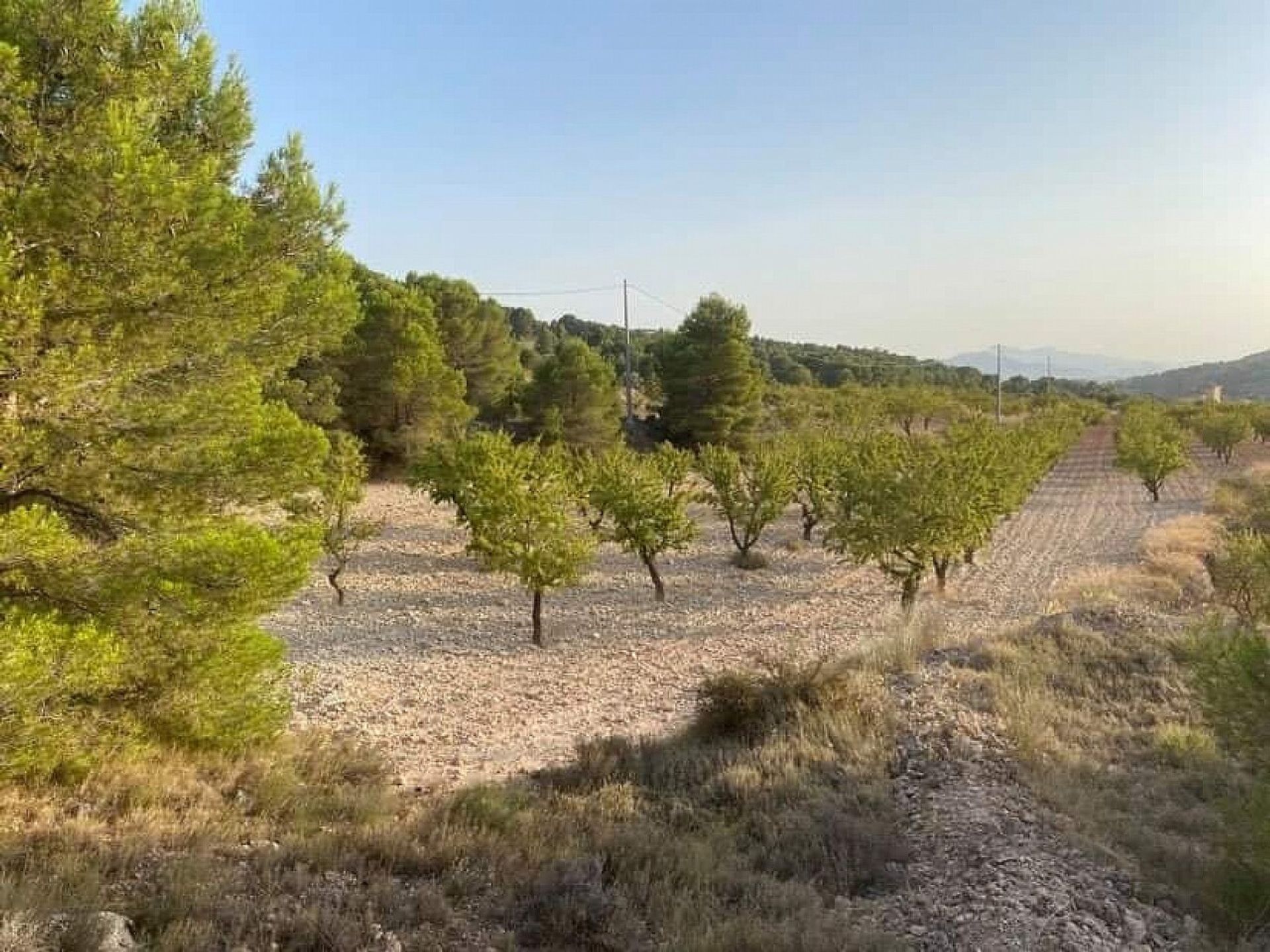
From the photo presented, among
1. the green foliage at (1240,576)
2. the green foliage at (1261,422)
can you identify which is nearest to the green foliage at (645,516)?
the green foliage at (1240,576)

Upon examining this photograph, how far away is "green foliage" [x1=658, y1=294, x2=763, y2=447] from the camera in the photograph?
121 feet

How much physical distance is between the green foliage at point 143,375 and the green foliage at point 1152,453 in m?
31.4

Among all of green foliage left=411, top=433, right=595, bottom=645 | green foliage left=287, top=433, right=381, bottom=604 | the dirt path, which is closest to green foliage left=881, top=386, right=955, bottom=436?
the dirt path

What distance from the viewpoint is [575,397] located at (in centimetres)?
3241

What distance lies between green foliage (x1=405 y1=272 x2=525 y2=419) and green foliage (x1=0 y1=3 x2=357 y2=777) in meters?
27.2

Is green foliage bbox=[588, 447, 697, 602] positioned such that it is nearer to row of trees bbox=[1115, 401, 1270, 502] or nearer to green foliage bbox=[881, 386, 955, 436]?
row of trees bbox=[1115, 401, 1270, 502]

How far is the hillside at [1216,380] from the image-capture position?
122375 mm

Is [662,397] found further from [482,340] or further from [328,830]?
[328,830]

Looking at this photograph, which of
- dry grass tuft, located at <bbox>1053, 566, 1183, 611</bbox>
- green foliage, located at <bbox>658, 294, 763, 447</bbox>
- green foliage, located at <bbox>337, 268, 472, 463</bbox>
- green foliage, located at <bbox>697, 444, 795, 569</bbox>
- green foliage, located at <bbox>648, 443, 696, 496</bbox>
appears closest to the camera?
dry grass tuft, located at <bbox>1053, 566, 1183, 611</bbox>

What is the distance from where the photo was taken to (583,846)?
5.09 metres

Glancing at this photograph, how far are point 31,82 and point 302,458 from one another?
300 cm

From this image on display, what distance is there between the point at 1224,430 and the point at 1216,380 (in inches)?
4894

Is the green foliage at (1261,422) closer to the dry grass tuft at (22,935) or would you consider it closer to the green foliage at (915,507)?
the green foliage at (915,507)

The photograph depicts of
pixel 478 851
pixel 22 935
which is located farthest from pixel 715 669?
pixel 22 935
